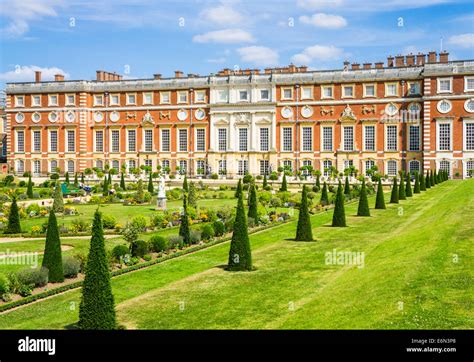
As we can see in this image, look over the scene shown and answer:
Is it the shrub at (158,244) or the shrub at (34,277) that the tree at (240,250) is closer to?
the shrub at (158,244)

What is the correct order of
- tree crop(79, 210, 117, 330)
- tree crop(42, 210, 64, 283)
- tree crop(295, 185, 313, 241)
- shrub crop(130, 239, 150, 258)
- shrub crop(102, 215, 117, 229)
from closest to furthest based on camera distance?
tree crop(79, 210, 117, 330)
tree crop(42, 210, 64, 283)
shrub crop(130, 239, 150, 258)
tree crop(295, 185, 313, 241)
shrub crop(102, 215, 117, 229)

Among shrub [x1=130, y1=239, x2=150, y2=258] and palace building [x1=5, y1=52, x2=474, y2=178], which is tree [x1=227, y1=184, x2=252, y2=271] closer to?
shrub [x1=130, y1=239, x2=150, y2=258]

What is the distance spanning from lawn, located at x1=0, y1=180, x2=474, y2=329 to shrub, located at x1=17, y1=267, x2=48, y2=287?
842 mm

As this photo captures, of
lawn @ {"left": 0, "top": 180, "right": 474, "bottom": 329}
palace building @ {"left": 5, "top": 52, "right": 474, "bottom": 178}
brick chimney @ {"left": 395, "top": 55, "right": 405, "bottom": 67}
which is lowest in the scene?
lawn @ {"left": 0, "top": 180, "right": 474, "bottom": 329}

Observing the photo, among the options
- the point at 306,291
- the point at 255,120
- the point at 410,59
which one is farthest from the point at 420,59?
the point at 306,291

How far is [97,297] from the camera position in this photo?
420 inches

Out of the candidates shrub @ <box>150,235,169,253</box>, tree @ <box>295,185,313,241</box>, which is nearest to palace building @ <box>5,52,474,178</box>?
tree @ <box>295,185,313,241</box>

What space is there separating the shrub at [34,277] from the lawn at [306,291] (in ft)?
2.76

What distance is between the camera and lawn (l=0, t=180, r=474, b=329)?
10.5m

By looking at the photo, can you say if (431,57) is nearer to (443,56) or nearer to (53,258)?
(443,56)

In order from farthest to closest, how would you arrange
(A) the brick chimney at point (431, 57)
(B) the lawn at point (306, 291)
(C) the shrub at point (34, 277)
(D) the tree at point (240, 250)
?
(A) the brick chimney at point (431, 57) → (D) the tree at point (240, 250) → (C) the shrub at point (34, 277) → (B) the lawn at point (306, 291)

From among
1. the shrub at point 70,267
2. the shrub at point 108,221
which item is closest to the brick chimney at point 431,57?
the shrub at point 108,221

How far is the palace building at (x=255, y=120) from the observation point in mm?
51531

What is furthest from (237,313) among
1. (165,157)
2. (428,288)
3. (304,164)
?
(165,157)
